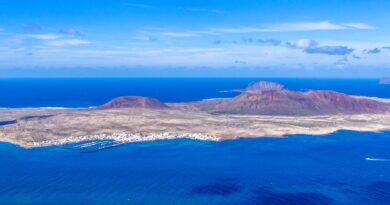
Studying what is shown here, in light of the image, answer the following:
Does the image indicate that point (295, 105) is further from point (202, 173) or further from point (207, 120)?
point (202, 173)

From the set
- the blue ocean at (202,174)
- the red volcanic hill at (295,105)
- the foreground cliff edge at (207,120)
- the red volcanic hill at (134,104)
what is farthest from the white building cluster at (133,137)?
the red volcanic hill at (295,105)

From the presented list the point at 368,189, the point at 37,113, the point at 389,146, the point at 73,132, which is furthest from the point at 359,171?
the point at 37,113

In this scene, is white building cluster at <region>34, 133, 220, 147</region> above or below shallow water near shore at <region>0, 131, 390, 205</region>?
above

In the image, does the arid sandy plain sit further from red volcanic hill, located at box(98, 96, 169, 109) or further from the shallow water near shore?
red volcanic hill, located at box(98, 96, 169, 109)

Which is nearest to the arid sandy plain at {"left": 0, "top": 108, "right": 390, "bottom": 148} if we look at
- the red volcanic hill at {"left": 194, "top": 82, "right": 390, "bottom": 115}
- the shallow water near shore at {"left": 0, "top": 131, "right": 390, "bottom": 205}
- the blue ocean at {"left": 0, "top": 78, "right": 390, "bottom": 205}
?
the blue ocean at {"left": 0, "top": 78, "right": 390, "bottom": 205}

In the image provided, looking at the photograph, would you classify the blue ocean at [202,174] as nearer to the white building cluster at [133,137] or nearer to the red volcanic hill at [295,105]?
the white building cluster at [133,137]

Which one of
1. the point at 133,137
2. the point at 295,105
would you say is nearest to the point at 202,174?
the point at 133,137
